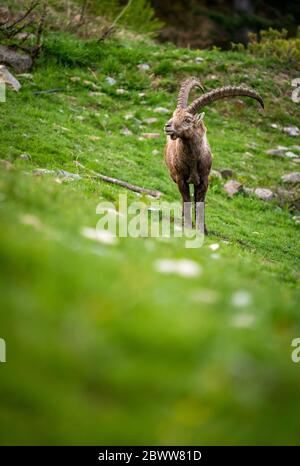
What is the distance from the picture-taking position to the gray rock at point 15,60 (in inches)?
711

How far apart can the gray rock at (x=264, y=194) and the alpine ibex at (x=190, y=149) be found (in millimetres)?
4907

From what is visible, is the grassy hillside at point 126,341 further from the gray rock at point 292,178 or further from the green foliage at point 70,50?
the green foliage at point 70,50

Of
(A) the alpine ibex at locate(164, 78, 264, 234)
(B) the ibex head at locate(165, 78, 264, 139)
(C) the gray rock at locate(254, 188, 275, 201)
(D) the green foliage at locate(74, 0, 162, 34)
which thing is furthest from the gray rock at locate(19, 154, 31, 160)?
(D) the green foliage at locate(74, 0, 162, 34)

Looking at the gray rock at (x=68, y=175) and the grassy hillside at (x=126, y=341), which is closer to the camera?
the grassy hillside at (x=126, y=341)

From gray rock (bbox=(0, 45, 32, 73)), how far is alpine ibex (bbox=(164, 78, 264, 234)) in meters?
8.65

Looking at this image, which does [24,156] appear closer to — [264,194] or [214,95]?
[214,95]

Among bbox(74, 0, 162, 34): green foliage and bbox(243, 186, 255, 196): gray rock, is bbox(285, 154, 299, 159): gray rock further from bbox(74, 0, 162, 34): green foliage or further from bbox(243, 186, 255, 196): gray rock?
bbox(74, 0, 162, 34): green foliage

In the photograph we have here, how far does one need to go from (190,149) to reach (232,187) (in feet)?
17.1

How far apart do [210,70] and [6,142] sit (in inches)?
496

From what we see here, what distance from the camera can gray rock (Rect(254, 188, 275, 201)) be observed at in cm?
1606

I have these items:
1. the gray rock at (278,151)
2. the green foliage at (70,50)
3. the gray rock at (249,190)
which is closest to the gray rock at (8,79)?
Answer: the green foliage at (70,50)

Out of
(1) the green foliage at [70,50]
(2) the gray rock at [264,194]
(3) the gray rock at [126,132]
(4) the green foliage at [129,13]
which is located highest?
(4) the green foliage at [129,13]

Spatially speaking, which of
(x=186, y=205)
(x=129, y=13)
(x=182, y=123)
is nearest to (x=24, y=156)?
(x=182, y=123)

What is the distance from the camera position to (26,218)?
16.0ft
